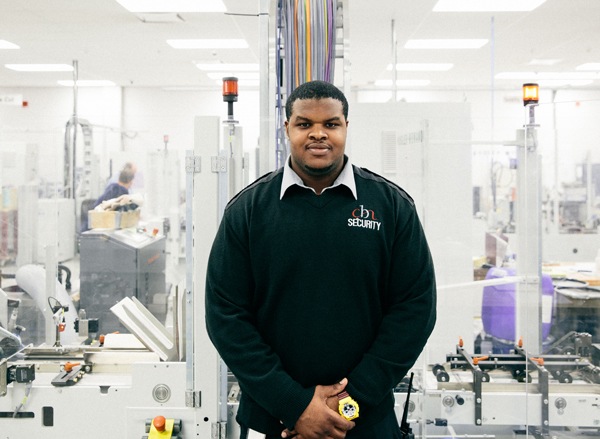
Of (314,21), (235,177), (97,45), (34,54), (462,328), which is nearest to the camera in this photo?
(314,21)

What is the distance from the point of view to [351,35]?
697cm

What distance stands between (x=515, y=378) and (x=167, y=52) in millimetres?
6508

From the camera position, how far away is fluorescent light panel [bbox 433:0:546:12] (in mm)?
5539

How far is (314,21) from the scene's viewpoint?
206 cm

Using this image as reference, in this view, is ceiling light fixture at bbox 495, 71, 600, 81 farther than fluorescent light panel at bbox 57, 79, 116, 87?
No

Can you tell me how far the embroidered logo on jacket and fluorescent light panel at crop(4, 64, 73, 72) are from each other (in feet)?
28.5

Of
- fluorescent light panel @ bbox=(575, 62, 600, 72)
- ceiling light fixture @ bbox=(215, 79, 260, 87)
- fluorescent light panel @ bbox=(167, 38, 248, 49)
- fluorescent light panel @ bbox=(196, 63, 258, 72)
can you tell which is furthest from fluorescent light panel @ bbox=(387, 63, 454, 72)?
fluorescent light panel @ bbox=(167, 38, 248, 49)

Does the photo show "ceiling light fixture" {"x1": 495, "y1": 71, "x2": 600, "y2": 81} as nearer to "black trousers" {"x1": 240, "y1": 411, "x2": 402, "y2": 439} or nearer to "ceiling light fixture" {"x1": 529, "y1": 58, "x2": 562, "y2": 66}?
"ceiling light fixture" {"x1": 529, "y1": 58, "x2": 562, "y2": 66}

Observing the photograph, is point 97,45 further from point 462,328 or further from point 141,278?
point 462,328

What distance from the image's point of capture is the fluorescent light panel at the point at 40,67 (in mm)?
9258

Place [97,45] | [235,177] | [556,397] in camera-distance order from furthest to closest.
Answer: [97,45], [556,397], [235,177]

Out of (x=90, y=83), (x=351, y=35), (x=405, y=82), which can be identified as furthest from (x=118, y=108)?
(x=351, y=35)

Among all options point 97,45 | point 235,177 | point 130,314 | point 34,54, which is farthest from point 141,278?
point 34,54

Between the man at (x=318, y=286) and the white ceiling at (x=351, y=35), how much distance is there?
9.28ft
